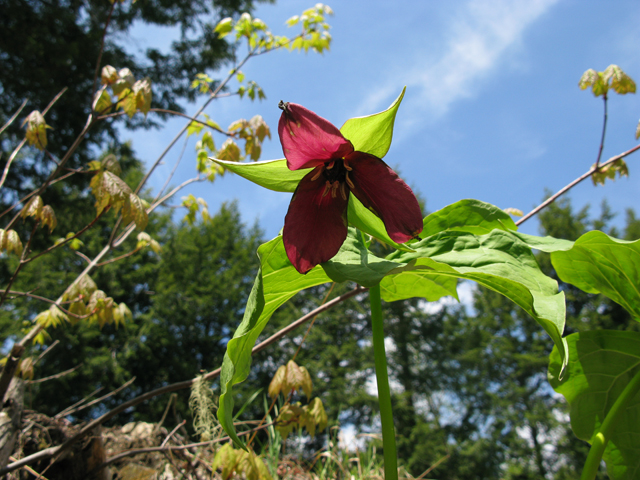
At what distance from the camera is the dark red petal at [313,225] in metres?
0.47

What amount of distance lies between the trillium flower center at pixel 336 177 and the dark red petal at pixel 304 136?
3 cm

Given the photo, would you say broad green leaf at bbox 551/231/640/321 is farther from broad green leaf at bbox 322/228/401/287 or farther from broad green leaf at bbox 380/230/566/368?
broad green leaf at bbox 322/228/401/287

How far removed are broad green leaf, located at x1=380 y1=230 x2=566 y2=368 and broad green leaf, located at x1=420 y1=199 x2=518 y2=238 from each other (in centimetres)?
4

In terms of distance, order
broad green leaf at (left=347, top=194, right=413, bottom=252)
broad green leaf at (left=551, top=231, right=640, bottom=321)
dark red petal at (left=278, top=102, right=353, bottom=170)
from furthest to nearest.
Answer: broad green leaf at (left=551, top=231, right=640, bottom=321)
broad green leaf at (left=347, top=194, right=413, bottom=252)
dark red petal at (left=278, top=102, right=353, bottom=170)

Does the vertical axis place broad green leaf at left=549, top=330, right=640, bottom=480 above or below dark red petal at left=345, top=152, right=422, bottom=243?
below

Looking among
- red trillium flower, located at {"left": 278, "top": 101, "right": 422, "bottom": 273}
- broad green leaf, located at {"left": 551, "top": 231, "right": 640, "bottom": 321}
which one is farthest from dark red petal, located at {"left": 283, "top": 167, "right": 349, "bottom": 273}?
broad green leaf, located at {"left": 551, "top": 231, "right": 640, "bottom": 321}

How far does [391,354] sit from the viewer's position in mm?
12031

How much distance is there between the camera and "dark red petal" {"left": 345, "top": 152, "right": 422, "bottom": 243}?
0.46 metres

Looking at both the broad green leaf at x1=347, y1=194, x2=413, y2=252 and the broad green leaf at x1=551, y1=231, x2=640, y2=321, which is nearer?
the broad green leaf at x1=347, y1=194, x2=413, y2=252

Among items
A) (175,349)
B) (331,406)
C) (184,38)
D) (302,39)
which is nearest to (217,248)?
(175,349)

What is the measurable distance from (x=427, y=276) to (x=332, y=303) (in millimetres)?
397

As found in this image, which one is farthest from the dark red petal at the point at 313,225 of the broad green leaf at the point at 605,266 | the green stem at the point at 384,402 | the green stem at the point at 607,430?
the green stem at the point at 607,430

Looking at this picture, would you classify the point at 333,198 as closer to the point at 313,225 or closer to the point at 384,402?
the point at 313,225

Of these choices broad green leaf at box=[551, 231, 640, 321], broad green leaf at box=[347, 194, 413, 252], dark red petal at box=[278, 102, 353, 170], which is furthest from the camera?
broad green leaf at box=[551, 231, 640, 321]
